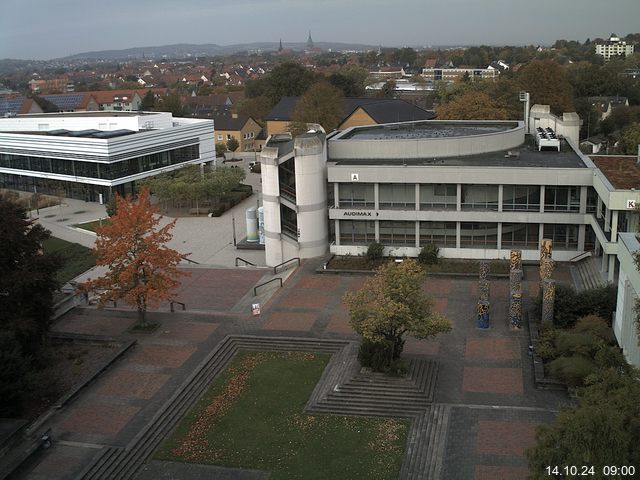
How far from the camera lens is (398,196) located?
1588 inches

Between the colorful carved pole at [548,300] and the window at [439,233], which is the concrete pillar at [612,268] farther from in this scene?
the window at [439,233]

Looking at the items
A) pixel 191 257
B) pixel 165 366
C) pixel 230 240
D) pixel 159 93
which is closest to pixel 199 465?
pixel 165 366

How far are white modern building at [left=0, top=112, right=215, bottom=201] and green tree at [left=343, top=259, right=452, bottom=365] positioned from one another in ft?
137

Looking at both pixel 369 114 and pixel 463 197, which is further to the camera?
pixel 369 114

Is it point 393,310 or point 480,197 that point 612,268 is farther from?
point 393,310

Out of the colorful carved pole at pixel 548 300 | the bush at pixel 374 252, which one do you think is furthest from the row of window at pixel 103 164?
the colorful carved pole at pixel 548 300

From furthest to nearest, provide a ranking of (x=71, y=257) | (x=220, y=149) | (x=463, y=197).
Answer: (x=220, y=149) < (x=71, y=257) < (x=463, y=197)

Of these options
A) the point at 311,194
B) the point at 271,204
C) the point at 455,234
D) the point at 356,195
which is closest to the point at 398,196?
the point at 356,195

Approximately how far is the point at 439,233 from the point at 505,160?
6402 mm

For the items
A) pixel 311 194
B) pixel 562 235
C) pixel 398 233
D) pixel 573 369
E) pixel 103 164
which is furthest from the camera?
pixel 103 164

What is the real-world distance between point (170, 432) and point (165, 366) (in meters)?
4.99

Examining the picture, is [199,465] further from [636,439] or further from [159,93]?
[159,93]

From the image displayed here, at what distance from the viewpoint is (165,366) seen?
28.0 metres

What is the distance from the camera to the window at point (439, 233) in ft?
131
